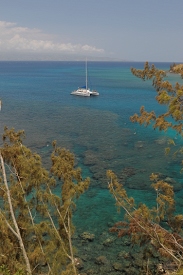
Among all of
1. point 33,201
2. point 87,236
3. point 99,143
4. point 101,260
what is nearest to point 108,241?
point 87,236

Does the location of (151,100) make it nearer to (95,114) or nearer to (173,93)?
(95,114)

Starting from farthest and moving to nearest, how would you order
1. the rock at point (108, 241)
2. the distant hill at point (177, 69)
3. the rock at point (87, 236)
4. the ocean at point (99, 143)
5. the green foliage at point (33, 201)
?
the ocean at point (99, 143)
the rock at point (87, 236)
the rock at point (108, 241)
the distant hill at point (177, 69)
the green foliage at point (33, 201)

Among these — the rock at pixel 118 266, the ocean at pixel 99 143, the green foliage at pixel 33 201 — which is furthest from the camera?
the ocean at pixel 99 143

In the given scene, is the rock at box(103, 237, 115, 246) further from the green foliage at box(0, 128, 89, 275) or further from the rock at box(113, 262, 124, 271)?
the green foliage at box(0, 128, 89, 275)

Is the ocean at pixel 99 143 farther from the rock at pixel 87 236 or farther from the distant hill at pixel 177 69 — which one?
the distant hill at pixel 177 69

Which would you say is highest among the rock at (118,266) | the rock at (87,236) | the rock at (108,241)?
the rock at (87,236)

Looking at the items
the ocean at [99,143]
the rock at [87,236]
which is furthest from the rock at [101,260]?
the rock at [87,236]

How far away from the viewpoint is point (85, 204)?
98.8ft

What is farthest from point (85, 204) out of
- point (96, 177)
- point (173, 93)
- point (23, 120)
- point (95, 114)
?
point (95, 114)

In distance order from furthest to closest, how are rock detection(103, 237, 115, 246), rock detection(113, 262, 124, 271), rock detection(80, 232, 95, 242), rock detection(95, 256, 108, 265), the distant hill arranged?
rock detection(80, 232, 95, 242)
rock detection(103, 237, 115, 246)
rock detection(95, 256, 108, 265)
rock detection(113, 262, 124, 271)
the distant hill

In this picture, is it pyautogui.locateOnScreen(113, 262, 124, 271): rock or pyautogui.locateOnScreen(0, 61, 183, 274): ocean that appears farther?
pyautogui.locateOnScreen(0, 61, 183, 274): ocean

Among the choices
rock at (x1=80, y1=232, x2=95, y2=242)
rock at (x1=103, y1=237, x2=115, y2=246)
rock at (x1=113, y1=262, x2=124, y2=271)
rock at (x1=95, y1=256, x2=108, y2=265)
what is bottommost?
rock at (x1=113, y1=262, x2=124, y2=271)

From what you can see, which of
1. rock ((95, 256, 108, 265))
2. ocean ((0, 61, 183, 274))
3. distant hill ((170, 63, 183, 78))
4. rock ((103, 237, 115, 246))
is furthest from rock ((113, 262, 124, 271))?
distant hill ((170, 63, 183, 78))

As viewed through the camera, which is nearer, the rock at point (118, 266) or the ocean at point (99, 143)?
the rock at point (118, 266)
